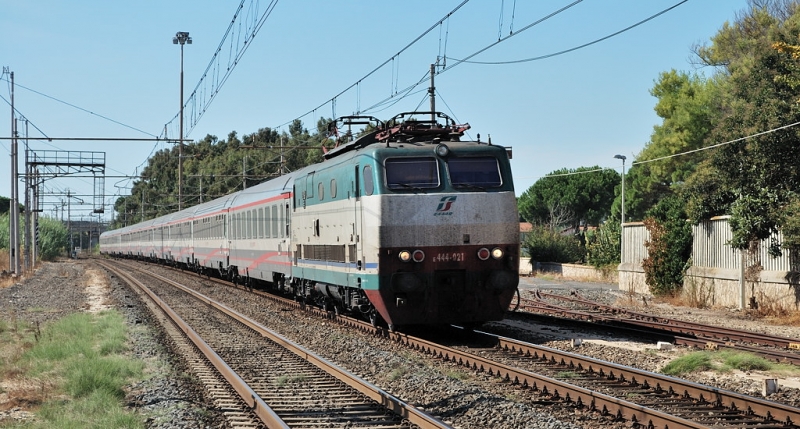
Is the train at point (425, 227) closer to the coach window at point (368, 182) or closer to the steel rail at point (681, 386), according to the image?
the coach window at point (368, 182)

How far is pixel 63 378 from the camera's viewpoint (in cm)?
1219

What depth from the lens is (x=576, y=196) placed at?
86312 mm

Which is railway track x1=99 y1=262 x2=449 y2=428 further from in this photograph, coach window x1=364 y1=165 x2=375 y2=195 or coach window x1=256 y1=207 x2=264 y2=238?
coach window x1=256 y1=207 x2=264 y2=238

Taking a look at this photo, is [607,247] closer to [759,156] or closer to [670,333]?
[759,156]

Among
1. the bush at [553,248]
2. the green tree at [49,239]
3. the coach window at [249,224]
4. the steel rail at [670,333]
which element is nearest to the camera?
the steel rail at [670,333]

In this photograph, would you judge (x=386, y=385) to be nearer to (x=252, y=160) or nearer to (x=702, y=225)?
(x=702, y=225)

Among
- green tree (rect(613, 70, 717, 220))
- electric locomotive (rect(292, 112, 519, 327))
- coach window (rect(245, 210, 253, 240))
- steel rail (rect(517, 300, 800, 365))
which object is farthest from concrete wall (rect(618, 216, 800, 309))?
green tree (rect(613, 70, 717, 220))

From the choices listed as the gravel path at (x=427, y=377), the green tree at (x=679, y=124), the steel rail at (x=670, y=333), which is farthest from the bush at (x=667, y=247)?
the green tree at (x=679, y=124)

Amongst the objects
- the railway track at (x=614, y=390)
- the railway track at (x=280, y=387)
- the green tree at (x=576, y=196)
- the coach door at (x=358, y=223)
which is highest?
the green tree at (x=576, y=196)

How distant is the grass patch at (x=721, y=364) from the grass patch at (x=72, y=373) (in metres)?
6.84

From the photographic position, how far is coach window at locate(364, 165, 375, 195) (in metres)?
14.8

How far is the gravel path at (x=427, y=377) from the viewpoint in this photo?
912 centimetres

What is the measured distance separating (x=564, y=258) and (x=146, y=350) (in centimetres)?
3315

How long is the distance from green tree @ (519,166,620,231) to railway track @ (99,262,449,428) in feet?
232
